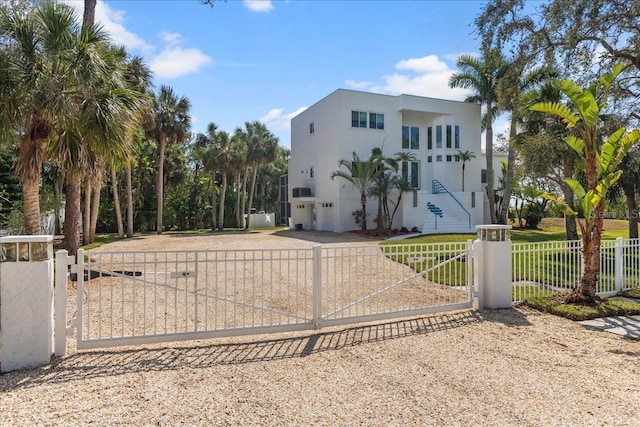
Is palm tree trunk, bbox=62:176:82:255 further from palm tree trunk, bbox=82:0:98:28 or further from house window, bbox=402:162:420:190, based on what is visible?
house window, bbox=402:162:420:190

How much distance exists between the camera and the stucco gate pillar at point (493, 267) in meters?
7.04

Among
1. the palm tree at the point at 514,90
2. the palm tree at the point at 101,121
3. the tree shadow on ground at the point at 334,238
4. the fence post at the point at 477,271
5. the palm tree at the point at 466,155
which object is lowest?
the tree shadow on ground at the point at 334,238

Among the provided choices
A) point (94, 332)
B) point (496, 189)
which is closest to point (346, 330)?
point (94, 332)

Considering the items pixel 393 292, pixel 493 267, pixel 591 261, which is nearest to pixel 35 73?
pixel 393 292

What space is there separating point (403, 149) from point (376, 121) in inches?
125

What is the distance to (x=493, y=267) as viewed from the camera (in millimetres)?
7004

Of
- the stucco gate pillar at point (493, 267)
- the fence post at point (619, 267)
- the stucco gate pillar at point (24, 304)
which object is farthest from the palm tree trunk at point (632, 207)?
the stucco gate pillar at point (24, 304)

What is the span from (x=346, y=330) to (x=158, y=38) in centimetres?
1022

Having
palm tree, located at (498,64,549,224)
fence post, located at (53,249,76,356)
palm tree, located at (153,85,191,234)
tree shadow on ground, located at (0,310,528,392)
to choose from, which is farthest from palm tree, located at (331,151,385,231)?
fence post, located at (53,249,76,356)

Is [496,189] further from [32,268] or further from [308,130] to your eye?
[32,268]

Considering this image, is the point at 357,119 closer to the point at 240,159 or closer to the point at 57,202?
the point at 240,159

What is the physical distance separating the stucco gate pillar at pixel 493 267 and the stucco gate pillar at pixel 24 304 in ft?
21.7

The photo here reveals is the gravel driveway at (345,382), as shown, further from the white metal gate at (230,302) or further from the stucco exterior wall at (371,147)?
the stucco exterior wall at (371,147)

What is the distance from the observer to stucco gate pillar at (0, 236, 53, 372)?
4340 mm
